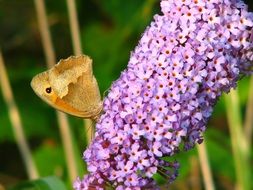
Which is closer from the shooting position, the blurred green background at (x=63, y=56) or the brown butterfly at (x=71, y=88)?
the brown butterfly at (x=71, y=88)

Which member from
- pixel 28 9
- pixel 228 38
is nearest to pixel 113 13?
pixel 28 9

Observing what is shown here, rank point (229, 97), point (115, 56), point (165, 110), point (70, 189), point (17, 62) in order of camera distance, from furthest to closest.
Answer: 1. point (17, 62)
2. point (115, 56)
3. point (70, 189)
4. point (229, 97)
5. point (165, 110)

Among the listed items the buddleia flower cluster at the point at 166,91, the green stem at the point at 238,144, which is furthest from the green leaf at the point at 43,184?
the green stem at the point at 238,144

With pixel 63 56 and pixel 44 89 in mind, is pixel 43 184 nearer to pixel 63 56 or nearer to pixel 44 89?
pixel 44 89

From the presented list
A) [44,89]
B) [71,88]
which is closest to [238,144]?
[71,88]

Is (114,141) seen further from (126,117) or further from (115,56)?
Answer: (115,56)

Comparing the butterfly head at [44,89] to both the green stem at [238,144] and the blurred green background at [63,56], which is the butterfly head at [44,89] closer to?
the green stem at [238,144]
